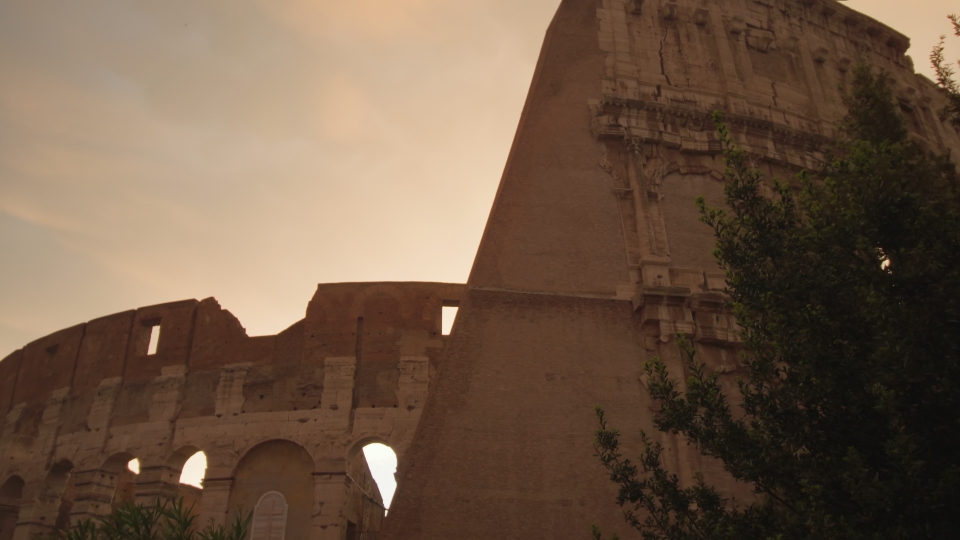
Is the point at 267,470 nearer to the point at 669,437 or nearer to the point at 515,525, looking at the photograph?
the point at 515,525

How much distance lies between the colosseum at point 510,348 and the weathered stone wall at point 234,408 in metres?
0.04

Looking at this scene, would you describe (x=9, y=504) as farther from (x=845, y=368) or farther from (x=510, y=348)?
(x=845, y=368)

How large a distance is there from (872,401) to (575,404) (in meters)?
5.49

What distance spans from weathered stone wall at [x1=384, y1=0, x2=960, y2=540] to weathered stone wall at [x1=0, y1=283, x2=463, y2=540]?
2434 mm

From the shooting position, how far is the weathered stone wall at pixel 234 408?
42.7ft

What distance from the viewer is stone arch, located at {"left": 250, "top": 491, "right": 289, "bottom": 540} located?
41.6 feet

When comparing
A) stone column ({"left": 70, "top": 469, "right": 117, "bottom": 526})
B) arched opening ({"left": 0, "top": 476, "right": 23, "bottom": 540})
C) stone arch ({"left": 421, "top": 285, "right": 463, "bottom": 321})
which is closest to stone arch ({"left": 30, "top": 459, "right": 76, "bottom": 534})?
stone column ({"left": 70, "top": 469, "right": 117, "bottom": 526})

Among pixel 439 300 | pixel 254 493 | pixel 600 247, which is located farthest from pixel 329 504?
pixel 600 247

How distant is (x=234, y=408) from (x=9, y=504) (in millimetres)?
6416

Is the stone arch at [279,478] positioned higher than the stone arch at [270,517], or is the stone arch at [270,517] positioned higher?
the stone arch at [279,478]

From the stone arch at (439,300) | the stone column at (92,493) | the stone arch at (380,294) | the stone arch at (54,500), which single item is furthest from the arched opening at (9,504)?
the stone arch at (439,300)

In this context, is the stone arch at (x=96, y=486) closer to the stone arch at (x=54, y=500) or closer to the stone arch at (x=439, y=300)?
the stone arch at (x=54, y=500)

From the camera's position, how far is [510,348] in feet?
37.4

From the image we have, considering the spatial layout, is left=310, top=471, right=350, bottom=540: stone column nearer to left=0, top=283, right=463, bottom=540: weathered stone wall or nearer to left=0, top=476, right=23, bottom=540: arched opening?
left=0, top=283, right=463, bottom=540: weathered stone wall
